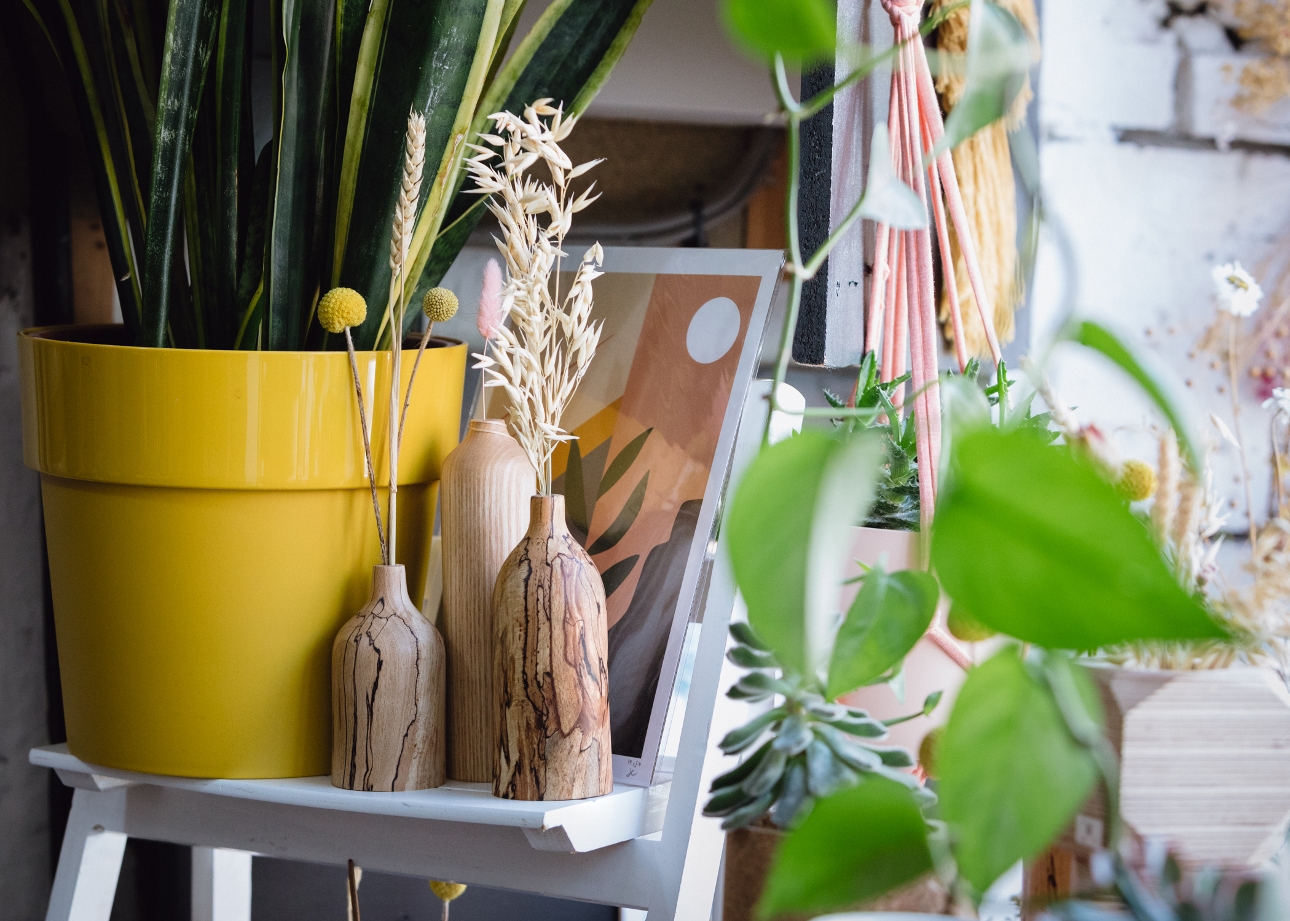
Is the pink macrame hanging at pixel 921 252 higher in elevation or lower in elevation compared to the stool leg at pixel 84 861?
higher

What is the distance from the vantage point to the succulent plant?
0.29m

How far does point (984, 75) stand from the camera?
0.19m

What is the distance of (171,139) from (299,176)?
0.05 meters

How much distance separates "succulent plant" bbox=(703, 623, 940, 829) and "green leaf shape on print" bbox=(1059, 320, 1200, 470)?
132 mm

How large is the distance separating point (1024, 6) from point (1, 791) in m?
0.85

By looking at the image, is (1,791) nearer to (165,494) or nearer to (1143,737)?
(165,494)

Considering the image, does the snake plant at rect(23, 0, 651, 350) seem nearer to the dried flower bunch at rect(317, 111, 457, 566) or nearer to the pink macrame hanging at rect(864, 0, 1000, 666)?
the dried flower bunch at rect(317, 111, 457, 566)

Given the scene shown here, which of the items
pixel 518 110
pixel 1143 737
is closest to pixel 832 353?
pixel 518 110

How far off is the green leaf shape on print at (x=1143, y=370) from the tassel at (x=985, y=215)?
0.48 meters

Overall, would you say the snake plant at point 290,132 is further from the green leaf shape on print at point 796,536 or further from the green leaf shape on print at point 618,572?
the green leaf shape on print at point 796,536

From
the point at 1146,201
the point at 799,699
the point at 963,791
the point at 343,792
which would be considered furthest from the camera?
the point at 1146,201

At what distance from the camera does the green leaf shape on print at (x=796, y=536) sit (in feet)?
0.52

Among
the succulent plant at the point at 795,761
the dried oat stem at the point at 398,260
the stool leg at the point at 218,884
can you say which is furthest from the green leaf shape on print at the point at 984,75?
the stool leg at the point at 218,884

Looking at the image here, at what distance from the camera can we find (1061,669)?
0.18 metres
